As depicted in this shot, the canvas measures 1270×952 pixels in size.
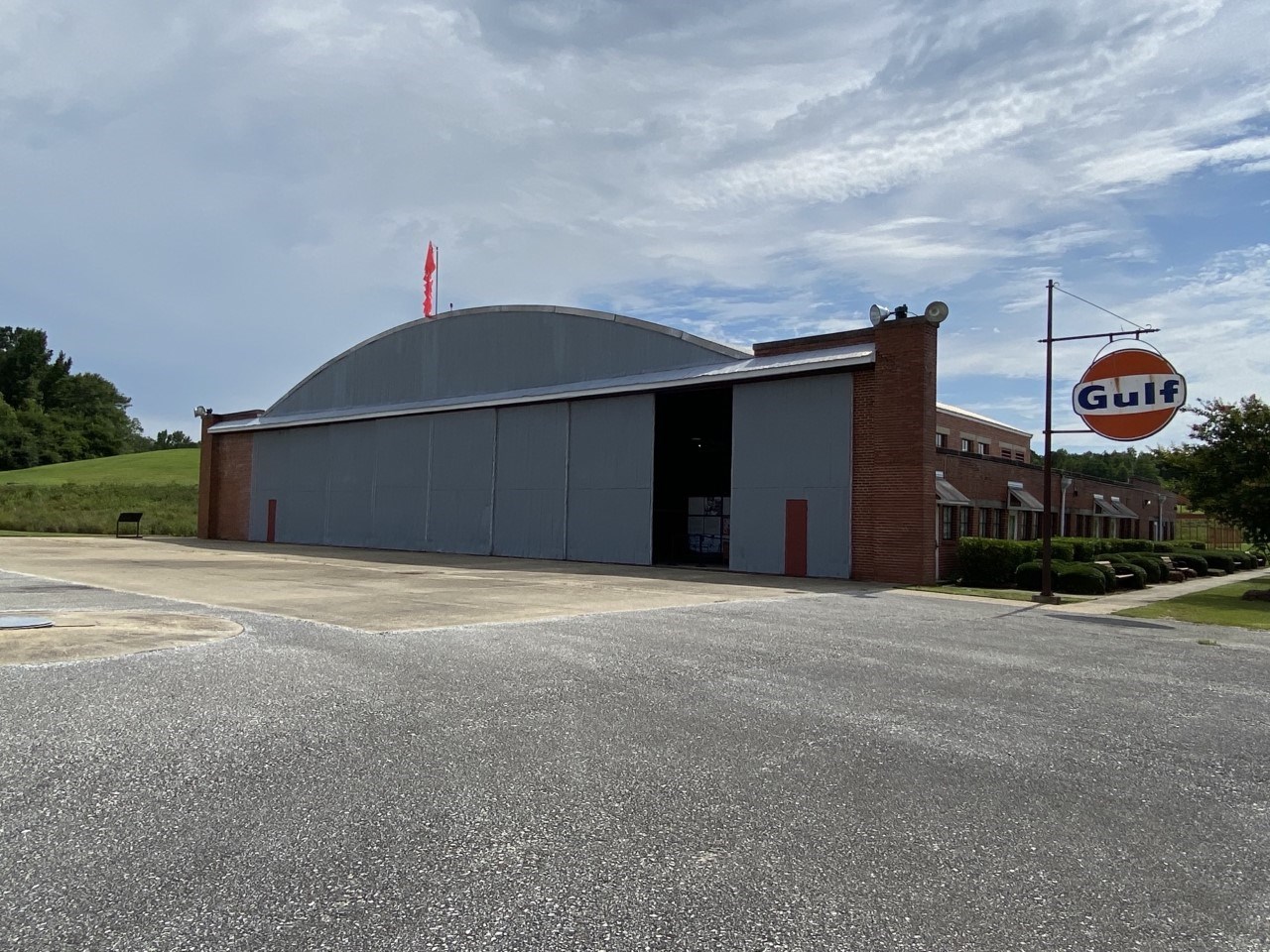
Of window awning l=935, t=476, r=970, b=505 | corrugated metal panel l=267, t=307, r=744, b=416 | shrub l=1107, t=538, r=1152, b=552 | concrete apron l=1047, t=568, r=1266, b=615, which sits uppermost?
corrugated metal panel l=267, t=307, r=744, b=416

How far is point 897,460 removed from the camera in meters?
22.5

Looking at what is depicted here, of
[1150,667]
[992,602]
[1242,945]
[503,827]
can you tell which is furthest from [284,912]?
[992,602]

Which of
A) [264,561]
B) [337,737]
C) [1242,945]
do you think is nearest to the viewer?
[1242,945]

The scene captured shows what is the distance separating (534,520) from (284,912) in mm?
27457

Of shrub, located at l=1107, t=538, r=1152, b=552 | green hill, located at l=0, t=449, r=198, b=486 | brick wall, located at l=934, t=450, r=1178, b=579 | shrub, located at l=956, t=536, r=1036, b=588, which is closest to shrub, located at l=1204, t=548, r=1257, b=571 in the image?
shrub, located at l=1107, t=538, r=1152, b=552

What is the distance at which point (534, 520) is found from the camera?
3089cm

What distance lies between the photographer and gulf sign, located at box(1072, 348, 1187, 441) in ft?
64.7

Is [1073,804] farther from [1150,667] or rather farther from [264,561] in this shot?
[264,561]

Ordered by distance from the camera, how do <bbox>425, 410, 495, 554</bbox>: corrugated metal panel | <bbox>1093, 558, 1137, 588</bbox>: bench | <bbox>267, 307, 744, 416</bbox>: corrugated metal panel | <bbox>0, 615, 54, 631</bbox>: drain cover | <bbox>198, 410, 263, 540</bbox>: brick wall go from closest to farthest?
<bbox>0, 615, 54, 631</bbox>: drain cover → <bbox>1093, 558, 1137, 588</bbox>: bench → <bbox>267, 307, 744, 416</bbox>: corrugated metal panel → <bbox>425, 410, 495, 554</bbox>: corrugated metal panel → <bbox>198, 410, 263, 540</bbox>: brick wall

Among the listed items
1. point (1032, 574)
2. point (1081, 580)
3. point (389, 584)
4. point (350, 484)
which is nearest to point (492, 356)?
point (350, 484)

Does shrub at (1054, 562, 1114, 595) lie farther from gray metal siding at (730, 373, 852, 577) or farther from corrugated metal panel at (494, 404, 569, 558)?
corrugated metal panel at (494, 404, 569, 558)

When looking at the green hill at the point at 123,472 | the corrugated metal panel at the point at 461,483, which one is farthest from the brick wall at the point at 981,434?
the green hill at the point at 123,472

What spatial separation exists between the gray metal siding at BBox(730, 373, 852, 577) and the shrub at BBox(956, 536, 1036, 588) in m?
3.24

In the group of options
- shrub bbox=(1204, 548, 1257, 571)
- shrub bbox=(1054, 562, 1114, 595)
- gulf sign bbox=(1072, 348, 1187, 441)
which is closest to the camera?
gulf sign bbox=(1072, 348, 1187, 441)
